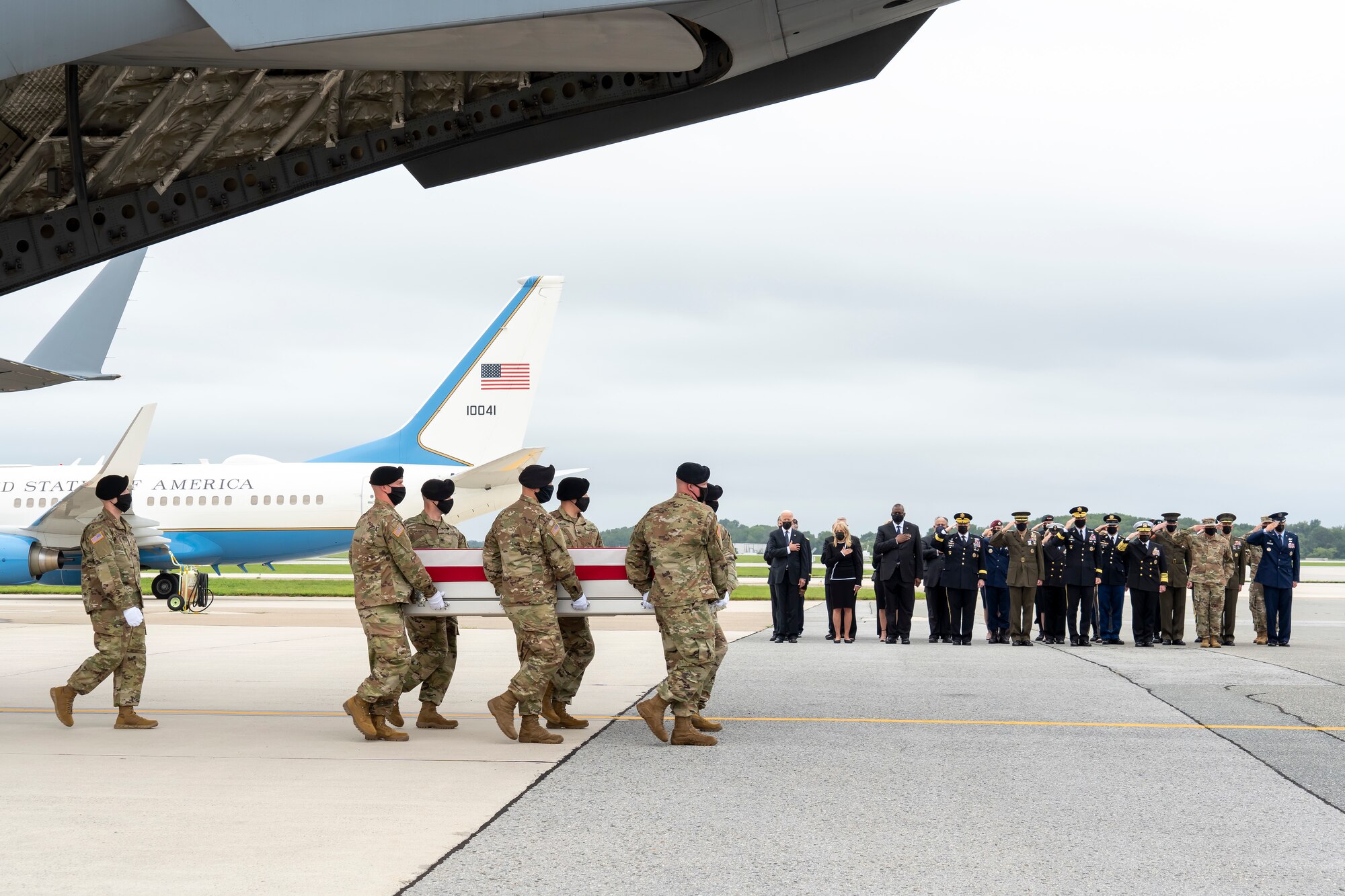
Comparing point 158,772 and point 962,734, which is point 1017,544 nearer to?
point 962,734

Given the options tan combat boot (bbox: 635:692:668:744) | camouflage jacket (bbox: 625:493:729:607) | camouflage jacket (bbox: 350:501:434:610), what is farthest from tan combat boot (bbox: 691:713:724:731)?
camouflage jacket (bbox: 350:501:434:610)

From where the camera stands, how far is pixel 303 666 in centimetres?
1306

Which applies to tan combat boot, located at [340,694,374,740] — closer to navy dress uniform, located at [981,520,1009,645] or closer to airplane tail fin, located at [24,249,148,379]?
airplane tail fin, located at [24,249,148,379]

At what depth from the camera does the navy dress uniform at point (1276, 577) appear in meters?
16.6

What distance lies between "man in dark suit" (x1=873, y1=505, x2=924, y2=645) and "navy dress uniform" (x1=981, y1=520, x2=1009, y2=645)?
3.46 ft

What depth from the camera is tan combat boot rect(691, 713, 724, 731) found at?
25.7 feet

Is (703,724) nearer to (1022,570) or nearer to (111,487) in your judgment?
(111,487)

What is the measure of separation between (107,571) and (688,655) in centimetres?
428

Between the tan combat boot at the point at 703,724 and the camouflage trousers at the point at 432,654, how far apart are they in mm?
1877

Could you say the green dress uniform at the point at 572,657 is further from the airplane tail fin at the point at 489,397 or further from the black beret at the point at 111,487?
the airplane tail fin at the point at 489,397

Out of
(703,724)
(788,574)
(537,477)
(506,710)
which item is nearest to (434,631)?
(506,710)

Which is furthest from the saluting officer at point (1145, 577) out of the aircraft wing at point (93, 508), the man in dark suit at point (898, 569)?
the aircraft wing at point (93, 508)

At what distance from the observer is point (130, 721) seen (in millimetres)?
8383

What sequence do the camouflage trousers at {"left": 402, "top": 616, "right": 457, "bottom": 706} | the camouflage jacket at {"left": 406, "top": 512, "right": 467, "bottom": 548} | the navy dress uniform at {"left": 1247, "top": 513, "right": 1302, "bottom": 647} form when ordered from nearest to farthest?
the camouflage trousers at {"left": 402, "top": 616, "right": 457, "bottom": 706} → the camouflage jacket at {"left": 406, "top": 512, "right": 467, "bottom": 548} → the navy dress uniform at {"left": 1247, "top": 513, "right": 1302, "bottom": 647}
